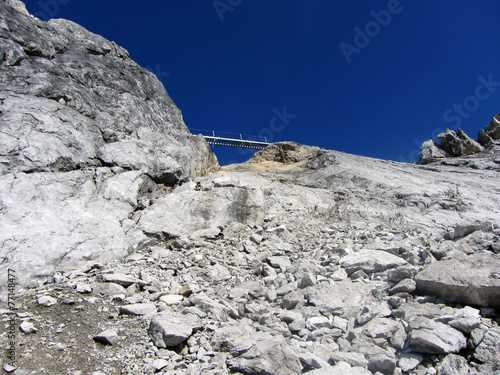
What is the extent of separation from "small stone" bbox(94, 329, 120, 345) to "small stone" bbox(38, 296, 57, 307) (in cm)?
125

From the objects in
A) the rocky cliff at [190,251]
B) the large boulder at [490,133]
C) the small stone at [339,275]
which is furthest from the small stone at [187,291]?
the large boulder at [490,133]

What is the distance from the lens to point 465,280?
16.5 feet

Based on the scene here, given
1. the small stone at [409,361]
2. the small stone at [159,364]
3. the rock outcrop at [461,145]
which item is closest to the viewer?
the small stone at [409,361]

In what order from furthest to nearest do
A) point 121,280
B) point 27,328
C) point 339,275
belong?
point 339,275 → point 121,280 → point 27,328

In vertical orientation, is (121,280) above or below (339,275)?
below

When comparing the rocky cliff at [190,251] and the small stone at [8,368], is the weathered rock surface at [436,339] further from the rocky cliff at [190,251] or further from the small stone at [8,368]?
the small stone at [8,368]

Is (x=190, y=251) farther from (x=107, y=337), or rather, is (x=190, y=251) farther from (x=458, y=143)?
(x=458, y=143)

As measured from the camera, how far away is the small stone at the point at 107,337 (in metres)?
4.36

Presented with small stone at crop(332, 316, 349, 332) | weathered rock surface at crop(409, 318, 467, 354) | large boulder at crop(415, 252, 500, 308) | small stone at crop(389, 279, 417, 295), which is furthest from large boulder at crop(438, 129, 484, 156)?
small stone at crop(332, 316, 349, 332)

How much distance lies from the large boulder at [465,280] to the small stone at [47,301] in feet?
20.8

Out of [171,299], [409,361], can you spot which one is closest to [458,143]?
[409,361]

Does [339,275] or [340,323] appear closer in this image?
[340,323]

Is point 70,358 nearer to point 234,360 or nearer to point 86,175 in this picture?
point 234,360

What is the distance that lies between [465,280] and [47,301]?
694 cm
